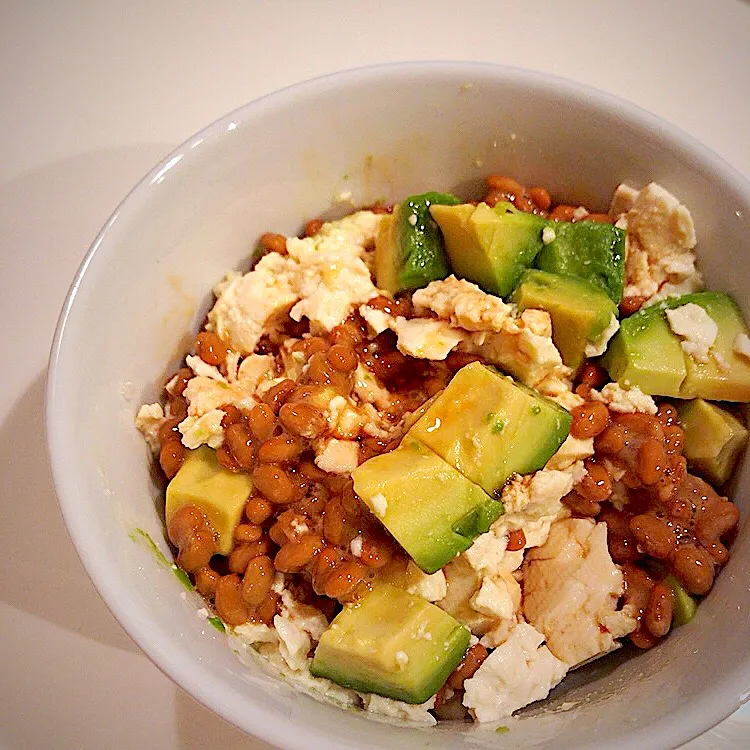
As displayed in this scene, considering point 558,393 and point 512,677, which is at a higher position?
point 558,393

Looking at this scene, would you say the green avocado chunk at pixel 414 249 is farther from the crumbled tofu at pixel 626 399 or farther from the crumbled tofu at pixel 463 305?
the crumbled tofu at pixel 626 399

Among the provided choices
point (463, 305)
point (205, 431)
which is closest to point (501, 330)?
point (463, 305)

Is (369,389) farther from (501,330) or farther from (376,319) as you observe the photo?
(501,330)

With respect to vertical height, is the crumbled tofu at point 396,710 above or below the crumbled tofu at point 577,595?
below

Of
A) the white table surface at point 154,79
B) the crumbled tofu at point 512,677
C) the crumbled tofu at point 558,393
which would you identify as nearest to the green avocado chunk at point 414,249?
the crumbled tofu at point 558,393

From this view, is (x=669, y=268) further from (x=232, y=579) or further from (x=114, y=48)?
(x=114, y=48)

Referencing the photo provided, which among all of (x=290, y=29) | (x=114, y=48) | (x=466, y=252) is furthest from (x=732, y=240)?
(x=114, y=48)

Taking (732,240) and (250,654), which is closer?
(250,654)
